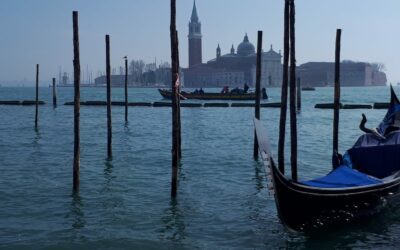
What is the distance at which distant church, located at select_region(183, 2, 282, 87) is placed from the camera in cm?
12788

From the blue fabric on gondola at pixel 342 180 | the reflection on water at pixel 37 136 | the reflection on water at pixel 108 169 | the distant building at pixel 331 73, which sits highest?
the distant building at pixel 331 73

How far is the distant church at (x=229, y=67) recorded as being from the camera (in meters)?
128

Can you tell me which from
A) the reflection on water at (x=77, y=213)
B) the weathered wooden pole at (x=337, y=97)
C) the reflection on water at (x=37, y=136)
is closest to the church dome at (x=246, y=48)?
the reflection on water at (x=37, y=136)

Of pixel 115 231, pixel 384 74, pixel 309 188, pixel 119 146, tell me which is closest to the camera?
pixel 309 188

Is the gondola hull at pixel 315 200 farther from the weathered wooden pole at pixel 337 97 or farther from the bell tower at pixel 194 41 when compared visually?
the bell tower at pixel 194 41

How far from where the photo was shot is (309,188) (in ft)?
21.9

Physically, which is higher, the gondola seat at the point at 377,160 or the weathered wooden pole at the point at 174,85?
the weathered wooden pole at the point at 174,85

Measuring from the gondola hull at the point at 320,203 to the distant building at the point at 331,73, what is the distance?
132509 mm

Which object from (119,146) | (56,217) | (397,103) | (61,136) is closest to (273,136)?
(119,146)

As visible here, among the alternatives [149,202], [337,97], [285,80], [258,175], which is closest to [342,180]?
[149,202]

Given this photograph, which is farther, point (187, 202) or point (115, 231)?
point (187, 202)

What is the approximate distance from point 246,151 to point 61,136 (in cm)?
780

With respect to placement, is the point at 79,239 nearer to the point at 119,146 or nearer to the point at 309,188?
the point at 309,188

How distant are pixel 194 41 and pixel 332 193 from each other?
140 metres
